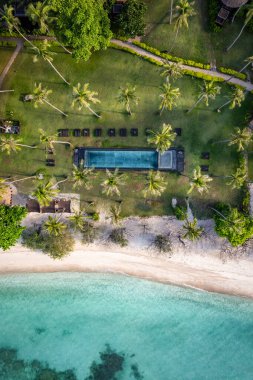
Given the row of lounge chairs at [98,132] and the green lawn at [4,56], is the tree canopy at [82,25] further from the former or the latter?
the row of lounge chairs at [98,132]

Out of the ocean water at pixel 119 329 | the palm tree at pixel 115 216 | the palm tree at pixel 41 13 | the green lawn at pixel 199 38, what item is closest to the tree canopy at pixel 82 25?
the palm tree at pixel 41 13

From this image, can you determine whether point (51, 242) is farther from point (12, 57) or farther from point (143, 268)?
point (12, 57)

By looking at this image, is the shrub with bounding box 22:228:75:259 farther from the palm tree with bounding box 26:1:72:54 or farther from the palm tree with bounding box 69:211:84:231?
the palm tree with bounding box 26:1:72:54

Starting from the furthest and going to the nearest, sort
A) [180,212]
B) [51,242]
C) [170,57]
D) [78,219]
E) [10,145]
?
[170,57] → [180,212] → [51,242] → [78,219] → [10,145]

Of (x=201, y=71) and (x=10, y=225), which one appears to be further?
(x=201, y=71)

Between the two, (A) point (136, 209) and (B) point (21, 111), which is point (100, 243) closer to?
(A) point (136, 209)

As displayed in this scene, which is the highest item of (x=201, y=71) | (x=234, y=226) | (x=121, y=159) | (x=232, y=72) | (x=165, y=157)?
(x=201, y=71)

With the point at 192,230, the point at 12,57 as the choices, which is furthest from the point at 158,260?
the point at 12,57
